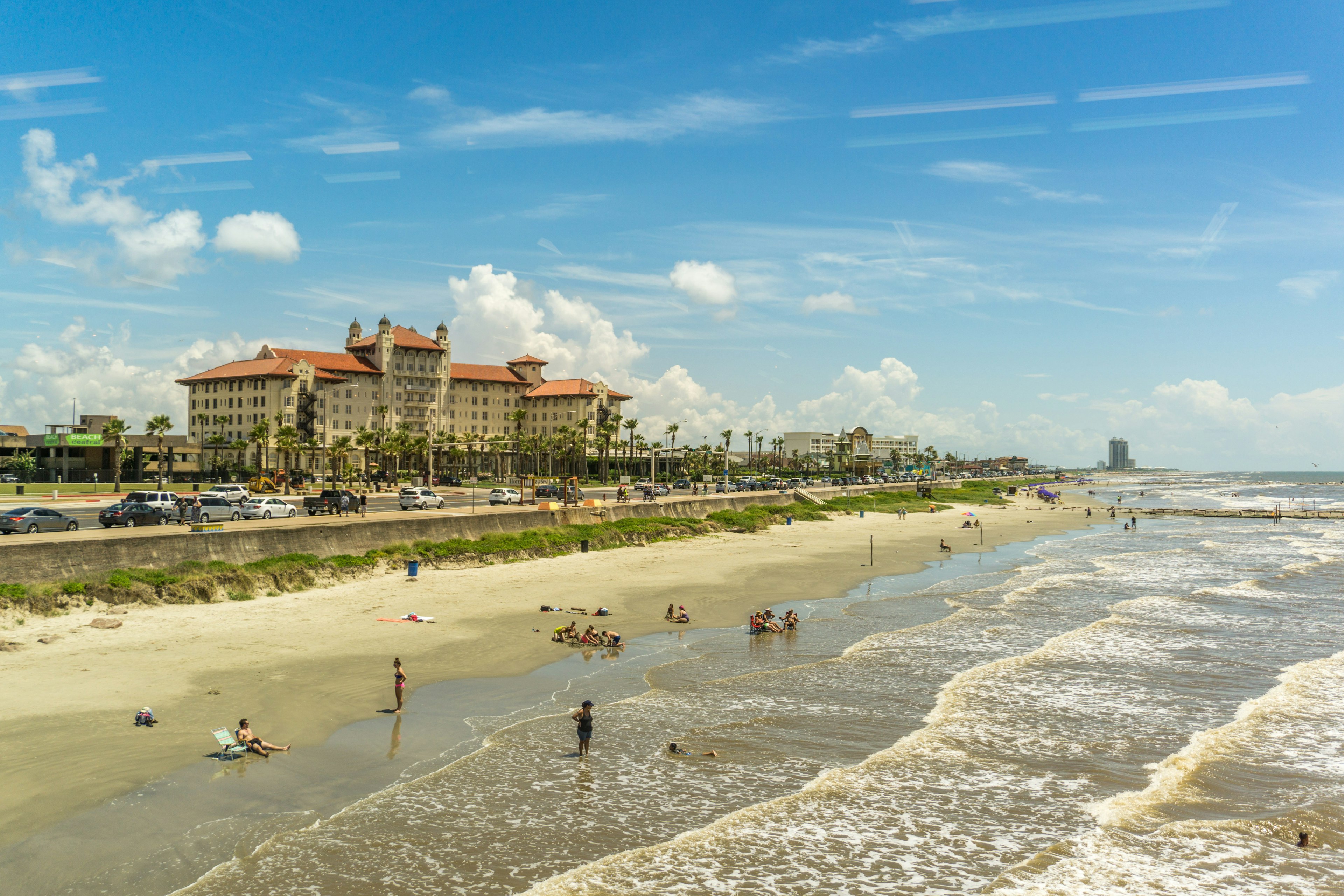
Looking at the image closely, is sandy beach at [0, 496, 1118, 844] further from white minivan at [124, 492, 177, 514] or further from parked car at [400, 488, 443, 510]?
parked car at [400, 488, 443, 510]

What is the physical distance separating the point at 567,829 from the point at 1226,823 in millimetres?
11811

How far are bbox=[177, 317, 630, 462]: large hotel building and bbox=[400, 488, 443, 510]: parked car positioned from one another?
231 ft

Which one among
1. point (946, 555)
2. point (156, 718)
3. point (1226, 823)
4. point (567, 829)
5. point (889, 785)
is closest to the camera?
point (567, 829)

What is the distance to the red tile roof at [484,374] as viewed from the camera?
532 feet

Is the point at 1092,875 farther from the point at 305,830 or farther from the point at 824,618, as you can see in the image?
the point at 824,618

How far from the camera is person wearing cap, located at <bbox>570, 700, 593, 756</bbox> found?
16.8m

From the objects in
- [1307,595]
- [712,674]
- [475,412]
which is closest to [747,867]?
[712,674]

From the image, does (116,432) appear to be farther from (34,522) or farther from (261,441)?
(34,522)

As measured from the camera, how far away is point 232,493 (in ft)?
195

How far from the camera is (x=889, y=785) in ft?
52.6

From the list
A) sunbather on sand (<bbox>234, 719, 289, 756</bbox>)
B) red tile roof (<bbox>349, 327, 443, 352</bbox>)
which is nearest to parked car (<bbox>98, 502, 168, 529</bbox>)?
sunbather on sand (<bbox>234, 719, 289, 756</bbox>)

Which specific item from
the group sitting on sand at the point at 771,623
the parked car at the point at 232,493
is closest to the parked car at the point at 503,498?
the parked car at the point at 232,493

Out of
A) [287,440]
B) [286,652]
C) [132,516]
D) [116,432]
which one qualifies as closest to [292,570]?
[286,652]

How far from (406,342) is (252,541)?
405 feet
